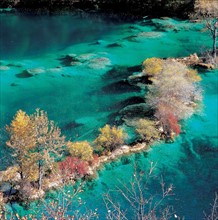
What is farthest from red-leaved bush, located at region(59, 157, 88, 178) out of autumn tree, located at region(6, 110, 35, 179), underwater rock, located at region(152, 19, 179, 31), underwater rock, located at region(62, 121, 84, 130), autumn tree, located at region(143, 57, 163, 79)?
underwater rock, located at region(152, 19, 179, 31)

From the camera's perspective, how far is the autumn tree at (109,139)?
43875 mm

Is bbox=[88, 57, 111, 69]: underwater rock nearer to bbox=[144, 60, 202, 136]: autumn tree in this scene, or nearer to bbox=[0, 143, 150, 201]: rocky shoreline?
bbox=[144, 60, 202, 136]: autumn tree

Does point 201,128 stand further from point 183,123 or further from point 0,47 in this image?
point 0,47

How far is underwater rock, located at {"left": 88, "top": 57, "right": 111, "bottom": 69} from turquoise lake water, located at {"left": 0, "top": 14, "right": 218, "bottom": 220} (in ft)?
0.43

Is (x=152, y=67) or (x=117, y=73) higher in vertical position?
(x=152, y=67)

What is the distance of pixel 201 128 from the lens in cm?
4812

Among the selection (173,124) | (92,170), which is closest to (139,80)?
(173,124)

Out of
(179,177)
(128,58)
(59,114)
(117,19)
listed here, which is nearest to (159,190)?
(179,177)

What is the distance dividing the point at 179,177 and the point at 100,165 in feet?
26.8

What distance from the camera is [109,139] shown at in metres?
43.9

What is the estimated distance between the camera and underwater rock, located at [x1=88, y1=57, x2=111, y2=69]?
66812mm

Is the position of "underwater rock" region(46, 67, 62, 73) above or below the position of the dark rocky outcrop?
below

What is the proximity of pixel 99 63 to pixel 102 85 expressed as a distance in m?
8.04

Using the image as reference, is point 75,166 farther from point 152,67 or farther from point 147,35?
point 147,35
